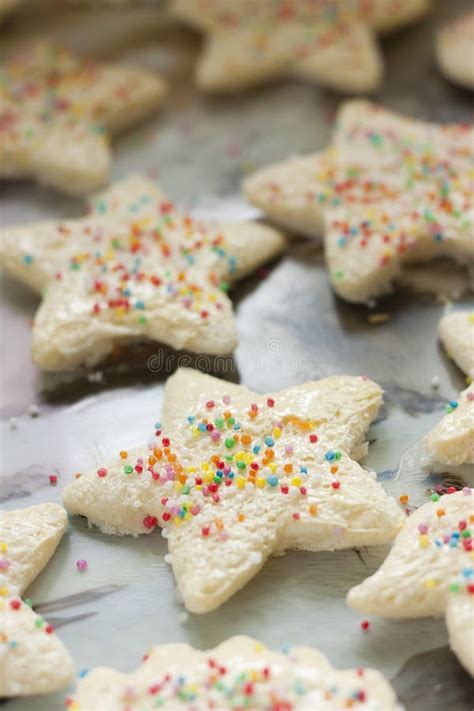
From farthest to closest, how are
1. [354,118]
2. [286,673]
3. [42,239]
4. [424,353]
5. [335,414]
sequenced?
1. [354,118]
2. [42,239]
3. [424,353]
4. [335,414]
5. [286,673]

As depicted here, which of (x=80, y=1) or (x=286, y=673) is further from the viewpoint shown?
(x=80, y=1)

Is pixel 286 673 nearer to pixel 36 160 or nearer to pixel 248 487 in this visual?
pixel 248 487

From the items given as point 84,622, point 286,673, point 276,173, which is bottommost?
point 84,622

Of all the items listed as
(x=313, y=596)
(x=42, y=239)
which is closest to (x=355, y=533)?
(x=313, y=596)

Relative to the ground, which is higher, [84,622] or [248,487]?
[248,487]

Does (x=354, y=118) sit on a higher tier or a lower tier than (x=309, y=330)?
higher

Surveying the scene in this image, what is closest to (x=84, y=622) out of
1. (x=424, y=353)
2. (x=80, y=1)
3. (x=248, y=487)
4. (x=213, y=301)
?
(x=248, y=487)

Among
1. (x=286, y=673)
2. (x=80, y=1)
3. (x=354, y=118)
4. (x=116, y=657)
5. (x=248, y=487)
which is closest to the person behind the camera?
(x=286, y=673)

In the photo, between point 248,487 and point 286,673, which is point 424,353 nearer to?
point 248,487

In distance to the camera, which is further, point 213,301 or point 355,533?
point 213,301
